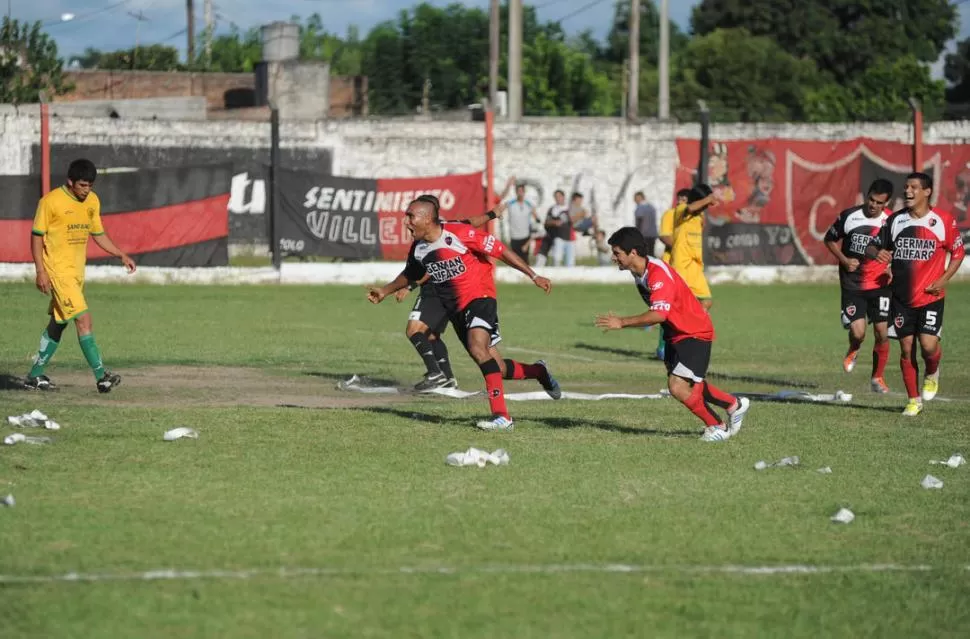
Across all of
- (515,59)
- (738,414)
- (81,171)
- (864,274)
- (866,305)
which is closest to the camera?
(738,414)

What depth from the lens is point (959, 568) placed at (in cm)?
688

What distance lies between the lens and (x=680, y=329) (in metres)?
10.5

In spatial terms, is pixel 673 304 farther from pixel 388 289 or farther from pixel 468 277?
pixel 388 289

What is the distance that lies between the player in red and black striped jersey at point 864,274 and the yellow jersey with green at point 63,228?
702 centimetres

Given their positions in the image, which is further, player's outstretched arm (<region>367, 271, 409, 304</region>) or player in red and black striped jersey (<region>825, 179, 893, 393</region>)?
player in red and black striped jersey (<region>825, 179, 893, 393</region>)

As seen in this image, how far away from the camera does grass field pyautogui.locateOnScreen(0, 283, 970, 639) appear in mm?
5984

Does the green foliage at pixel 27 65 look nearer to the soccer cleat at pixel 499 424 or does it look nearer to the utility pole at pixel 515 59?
the utility pole at pixel 515 59

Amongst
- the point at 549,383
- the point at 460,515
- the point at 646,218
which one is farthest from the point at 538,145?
the point at 460,515

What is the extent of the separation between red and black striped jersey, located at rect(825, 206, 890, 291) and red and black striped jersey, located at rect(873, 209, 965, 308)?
1845 mm

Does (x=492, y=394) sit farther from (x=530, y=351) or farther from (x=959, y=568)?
(x=530, y=351)

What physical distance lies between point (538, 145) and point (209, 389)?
24.0m

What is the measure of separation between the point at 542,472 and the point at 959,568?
9.55ft

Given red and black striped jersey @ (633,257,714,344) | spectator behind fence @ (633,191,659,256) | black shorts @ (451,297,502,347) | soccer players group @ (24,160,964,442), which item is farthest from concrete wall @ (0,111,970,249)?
red and black striped jersey @ (633,257,714,344)

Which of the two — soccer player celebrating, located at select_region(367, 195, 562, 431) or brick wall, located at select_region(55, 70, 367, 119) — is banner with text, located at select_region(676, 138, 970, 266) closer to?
soccer player celebrating, located at select_region(367, 195, 562, 431)
